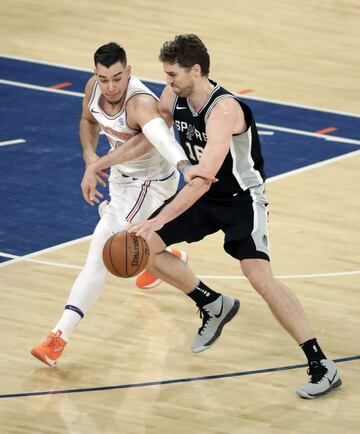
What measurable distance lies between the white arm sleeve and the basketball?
0.56 meters

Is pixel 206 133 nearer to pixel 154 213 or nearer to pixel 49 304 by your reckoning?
pixel 154 213

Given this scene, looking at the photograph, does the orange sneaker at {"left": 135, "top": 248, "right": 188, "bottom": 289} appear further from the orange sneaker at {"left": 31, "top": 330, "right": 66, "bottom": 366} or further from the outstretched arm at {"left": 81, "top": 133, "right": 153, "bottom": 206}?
the orange sneaker at {"left": 31, "top": 330, "right": 66, "bottom": 366}

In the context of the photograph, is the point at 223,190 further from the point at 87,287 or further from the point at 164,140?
the point at 87,287

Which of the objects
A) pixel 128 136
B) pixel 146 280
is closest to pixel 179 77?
pixel 128 136

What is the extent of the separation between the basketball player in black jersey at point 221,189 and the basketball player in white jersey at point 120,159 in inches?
6.0

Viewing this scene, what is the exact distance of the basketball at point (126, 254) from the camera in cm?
888

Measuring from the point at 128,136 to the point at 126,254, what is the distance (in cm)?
114

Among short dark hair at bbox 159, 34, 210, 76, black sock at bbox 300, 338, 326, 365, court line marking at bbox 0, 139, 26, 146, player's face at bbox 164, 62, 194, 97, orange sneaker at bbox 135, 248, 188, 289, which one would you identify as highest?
short dark hair at bbox 159, 34, 210, 76

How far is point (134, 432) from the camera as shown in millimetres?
8305

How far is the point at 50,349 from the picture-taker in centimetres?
919

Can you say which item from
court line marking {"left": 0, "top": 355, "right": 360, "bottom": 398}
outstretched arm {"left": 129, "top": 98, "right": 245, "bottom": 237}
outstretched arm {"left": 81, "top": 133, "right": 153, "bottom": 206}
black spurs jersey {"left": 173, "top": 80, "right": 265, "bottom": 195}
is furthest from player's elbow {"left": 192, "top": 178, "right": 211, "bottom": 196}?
court line marking {"left": 0, "top": 355, "right": 360, "bottom": 398}

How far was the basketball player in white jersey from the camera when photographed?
9.22 meters

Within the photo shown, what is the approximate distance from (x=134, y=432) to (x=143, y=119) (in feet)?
7.25

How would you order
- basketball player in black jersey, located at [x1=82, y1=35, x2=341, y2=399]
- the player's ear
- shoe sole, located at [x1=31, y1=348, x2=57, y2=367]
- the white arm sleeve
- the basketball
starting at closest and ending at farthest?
basketball player in black jersey, located at [x1=82, y1=35, x2=341, y2=399] < the player's ear < the basketball < the white arm sleeve < shoe sole, located at [x1=31, y1=348, x2=57, y2=367]
